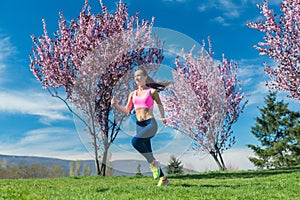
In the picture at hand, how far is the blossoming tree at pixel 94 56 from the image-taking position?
1603 centimetres

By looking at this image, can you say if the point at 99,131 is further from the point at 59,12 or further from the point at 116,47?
the point at 59,12

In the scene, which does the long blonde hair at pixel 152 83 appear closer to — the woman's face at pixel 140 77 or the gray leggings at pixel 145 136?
the woman's face at pixel 140 77

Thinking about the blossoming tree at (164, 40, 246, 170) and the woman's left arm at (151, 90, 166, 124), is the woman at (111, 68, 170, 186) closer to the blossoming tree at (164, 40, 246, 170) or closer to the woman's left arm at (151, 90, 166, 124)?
the woman's left arm at (151, 90, 166, 124)

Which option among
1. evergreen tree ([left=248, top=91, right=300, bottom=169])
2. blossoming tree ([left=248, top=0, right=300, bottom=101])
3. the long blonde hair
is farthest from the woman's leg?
evergreen tree ([left=248, top=91, right=300, bottom=169])

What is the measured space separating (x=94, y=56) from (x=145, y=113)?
8.59 meters

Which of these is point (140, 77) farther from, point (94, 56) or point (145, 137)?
point (94, 56)

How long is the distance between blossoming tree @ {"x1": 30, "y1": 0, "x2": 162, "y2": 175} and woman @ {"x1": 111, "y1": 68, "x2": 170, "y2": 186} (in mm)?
6111

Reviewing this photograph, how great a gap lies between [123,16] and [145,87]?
37.4ft

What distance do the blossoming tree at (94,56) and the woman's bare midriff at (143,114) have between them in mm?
6441

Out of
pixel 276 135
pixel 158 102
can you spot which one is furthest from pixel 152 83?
pixel 276 135

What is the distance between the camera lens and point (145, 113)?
853 centimetres

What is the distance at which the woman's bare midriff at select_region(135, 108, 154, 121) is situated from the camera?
8508 mm

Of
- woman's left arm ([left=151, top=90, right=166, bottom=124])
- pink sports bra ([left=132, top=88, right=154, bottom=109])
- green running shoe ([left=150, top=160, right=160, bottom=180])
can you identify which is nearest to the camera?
pink sports bra ([left=132, top=88, right=154, bottom=109])

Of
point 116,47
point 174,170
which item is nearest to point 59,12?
point 116,47
